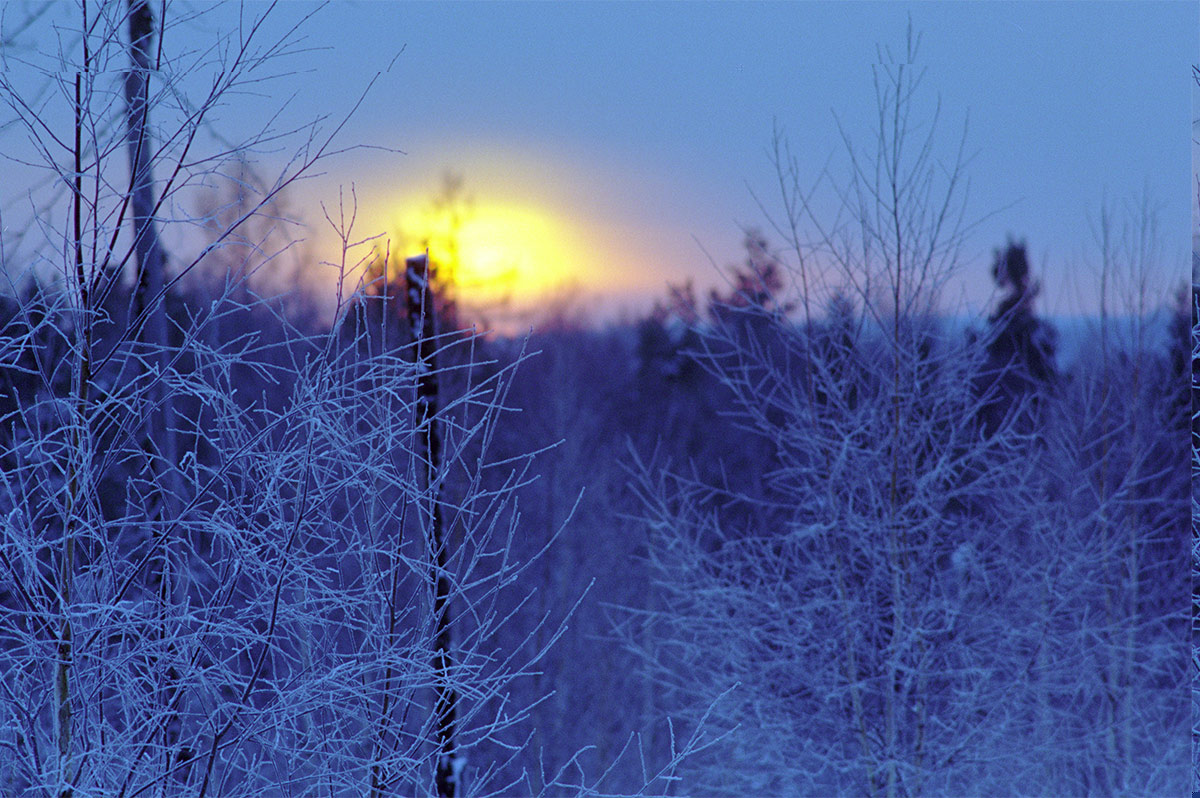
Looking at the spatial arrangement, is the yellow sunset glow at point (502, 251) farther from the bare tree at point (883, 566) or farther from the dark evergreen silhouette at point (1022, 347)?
the dark evergreen silhouette at point (1022, 347)

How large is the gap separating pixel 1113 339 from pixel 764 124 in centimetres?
425

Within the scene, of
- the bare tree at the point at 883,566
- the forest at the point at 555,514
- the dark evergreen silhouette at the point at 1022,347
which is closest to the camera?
the forest at the point at 555,514

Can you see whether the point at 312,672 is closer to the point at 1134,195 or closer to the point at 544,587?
the point at 1134,195

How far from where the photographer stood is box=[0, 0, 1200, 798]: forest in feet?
6.82

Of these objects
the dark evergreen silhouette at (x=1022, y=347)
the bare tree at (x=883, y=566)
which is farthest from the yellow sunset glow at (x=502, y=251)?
the dark evergreen silhouette at (x=1022, y=347)

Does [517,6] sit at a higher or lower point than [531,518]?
higher

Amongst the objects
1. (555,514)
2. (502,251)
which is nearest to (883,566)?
(502,251)

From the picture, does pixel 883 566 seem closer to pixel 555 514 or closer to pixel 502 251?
pixel 502 251

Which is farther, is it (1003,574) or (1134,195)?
(1134,195)

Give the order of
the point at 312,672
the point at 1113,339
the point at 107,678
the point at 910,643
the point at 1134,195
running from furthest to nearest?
the point at 1113,339 → the point at 1134,195 → the point at 910,643 → the point at 312,672 → the point at 107,678

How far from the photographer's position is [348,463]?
86.1 inches


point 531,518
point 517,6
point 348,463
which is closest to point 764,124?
point 517,6

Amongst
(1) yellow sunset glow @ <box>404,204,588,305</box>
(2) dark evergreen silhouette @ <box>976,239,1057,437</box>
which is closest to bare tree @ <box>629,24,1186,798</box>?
(2) dark evergreen silhouette @ <box>976,239,1057,437</box>

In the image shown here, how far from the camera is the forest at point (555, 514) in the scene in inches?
81.8
